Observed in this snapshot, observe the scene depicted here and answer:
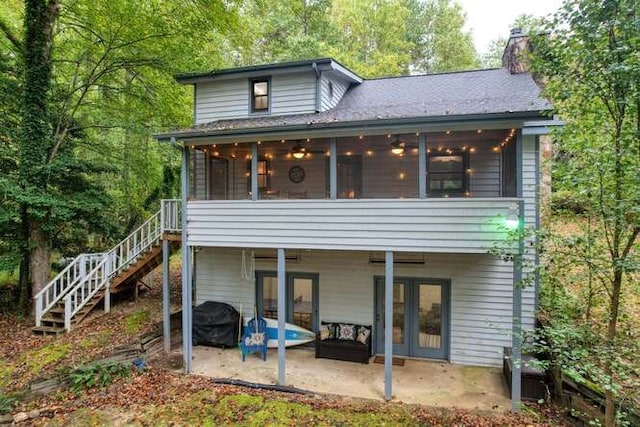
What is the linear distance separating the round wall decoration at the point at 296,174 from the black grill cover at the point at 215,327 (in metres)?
4.01

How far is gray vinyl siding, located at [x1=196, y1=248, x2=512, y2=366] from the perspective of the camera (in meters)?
8.18

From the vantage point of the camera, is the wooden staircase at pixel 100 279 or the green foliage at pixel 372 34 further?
the green foliage at pixel 372 34

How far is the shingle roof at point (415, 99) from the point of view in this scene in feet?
24.8

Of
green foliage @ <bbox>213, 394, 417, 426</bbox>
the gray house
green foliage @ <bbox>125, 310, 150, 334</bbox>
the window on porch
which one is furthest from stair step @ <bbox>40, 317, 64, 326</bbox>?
green foliage @ <bbox>213, 394, 417, 426</bbox>

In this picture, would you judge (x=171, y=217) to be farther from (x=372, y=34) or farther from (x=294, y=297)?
(x=372, y=34)

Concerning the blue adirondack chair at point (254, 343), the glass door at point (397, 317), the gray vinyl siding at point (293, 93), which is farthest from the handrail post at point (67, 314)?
the glass door at point (397, 317)

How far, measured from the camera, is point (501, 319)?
8125mm

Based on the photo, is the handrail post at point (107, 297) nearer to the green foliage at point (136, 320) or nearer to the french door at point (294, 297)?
the green foliage at point (136, 320)

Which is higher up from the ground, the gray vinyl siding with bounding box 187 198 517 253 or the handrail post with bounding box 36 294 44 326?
the gray vinyl siding with bounding box 187 198 517 253

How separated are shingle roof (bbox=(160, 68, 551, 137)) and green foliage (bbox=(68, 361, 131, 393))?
207 inches

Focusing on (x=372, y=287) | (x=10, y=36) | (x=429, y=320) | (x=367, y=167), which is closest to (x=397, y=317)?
(x=429, y=320)

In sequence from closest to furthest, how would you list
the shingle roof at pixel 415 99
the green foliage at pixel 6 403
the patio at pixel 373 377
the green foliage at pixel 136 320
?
the green foliage at pixel 6 403, the patio at pixel 373 377, the shingle roof at pixel 415 99, the green foliage at pixel 136 320

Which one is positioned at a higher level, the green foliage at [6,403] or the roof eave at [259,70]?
the roof eave at [259,70]

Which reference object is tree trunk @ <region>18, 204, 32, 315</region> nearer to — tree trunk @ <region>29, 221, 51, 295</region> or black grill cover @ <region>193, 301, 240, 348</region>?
tree trunk @ <region>29, 221, 51, 295</region>
